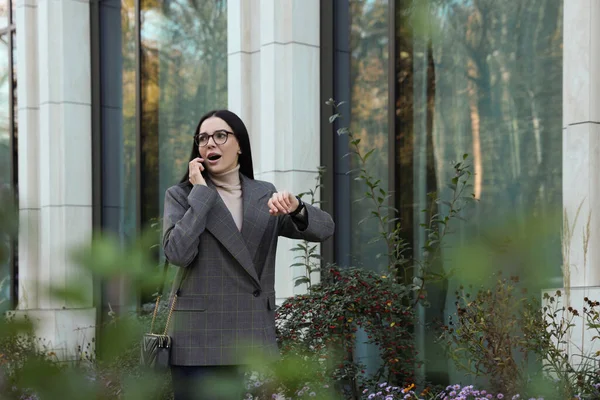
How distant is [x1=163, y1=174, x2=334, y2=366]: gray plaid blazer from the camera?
3049mm

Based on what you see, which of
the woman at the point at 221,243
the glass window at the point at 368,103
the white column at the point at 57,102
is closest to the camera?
the woman at the point at 221,243

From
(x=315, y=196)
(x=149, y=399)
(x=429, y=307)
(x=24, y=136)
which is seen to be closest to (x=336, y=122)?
(x=315, y=196)

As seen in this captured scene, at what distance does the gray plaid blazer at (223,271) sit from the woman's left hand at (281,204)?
18cm

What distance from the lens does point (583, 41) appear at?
490cm

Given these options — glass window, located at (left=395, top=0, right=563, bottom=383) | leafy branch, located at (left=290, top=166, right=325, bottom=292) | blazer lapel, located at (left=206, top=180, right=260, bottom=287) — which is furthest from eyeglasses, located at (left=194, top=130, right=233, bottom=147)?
leafy branch, located at (left=290, top=166, right=325, bottom=292)

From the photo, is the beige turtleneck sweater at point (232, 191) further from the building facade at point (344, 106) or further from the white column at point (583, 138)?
the white column at point (583, 138)

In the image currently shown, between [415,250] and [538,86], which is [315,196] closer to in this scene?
[415,250]

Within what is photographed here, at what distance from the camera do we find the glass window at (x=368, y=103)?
255 inches

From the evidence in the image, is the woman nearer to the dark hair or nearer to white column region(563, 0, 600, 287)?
the dark hair

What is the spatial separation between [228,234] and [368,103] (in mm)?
3716

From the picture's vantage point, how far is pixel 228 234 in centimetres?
306

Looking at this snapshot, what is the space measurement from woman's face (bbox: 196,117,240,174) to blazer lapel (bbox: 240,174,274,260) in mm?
128

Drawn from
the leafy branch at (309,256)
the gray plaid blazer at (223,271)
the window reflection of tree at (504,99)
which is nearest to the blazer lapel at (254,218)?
the gray plaid blazer at (223,271)

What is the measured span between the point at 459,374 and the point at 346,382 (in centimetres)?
78
